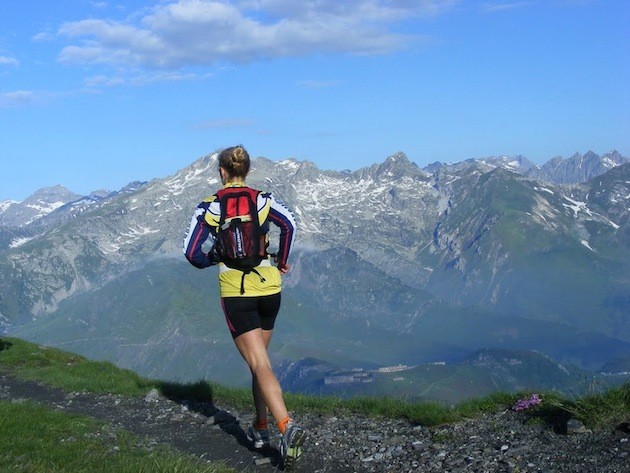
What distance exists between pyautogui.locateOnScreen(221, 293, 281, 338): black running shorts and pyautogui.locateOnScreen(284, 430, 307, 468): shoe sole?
1559 mm

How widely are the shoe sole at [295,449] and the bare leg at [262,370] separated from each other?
15.1 inches

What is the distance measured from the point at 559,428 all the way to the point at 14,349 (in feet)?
70.0

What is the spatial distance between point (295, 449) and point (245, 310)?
191cm

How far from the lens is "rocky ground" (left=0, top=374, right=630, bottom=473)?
8.95 metres

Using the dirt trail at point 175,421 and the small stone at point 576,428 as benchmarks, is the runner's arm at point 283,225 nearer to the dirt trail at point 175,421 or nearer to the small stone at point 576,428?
the dirt trail at point 175,421

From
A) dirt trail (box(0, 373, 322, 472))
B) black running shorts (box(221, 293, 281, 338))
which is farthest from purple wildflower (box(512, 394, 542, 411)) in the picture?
black running shorts (box(221, 293, 281, 338))

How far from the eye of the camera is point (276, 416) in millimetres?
9266

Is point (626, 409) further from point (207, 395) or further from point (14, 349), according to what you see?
point (14, 349)

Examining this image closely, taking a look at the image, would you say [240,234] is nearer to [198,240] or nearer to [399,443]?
[198,240]

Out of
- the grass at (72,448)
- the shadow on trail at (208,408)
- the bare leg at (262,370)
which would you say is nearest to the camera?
the grass at (72,448)

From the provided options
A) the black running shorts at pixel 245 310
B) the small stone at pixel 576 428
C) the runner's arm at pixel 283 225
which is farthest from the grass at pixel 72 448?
the small stone at pixel 576 428

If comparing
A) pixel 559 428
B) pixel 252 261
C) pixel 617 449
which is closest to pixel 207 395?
pixel 252 261

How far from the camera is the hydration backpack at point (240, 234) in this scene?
9234mm

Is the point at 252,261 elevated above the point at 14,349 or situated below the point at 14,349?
above
